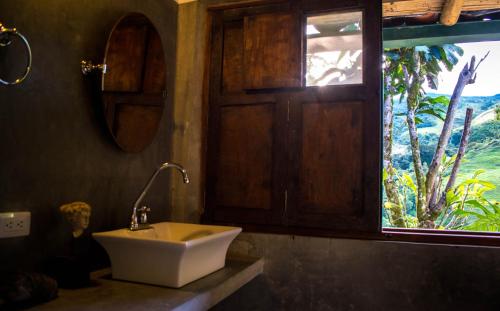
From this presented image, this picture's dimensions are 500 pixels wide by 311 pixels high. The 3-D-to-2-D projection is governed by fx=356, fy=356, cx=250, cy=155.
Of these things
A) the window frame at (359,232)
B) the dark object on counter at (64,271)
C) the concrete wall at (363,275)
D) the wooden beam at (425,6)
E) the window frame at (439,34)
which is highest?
the wooden beam at (425,6)

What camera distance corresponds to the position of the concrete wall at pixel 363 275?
5.48 feet

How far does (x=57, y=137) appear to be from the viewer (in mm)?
1368

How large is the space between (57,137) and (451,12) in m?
2.23

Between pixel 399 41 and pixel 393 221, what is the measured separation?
2.36 metres

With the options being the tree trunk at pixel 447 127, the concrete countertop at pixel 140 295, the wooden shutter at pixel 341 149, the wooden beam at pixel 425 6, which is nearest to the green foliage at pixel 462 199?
the tree trunk at pixel 447 127

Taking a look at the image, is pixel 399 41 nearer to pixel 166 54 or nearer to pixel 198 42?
pixel 198 42

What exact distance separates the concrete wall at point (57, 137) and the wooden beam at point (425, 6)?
1.51 meters

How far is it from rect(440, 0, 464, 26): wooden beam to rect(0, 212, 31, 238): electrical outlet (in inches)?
94.3

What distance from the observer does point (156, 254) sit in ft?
4.28

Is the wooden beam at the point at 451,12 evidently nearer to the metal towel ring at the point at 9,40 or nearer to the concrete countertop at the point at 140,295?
the concrete countertop at the point at 140,295

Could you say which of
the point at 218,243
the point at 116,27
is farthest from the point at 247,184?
the point at 116,27

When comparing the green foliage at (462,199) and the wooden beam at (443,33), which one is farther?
the green foliage at (462,199)

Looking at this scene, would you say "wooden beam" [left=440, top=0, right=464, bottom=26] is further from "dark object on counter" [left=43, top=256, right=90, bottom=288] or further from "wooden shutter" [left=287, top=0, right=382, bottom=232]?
"dark object on counter" [left=43, top=256, right=90, bottom=288]

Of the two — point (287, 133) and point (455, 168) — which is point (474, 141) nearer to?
point (455, 168)
